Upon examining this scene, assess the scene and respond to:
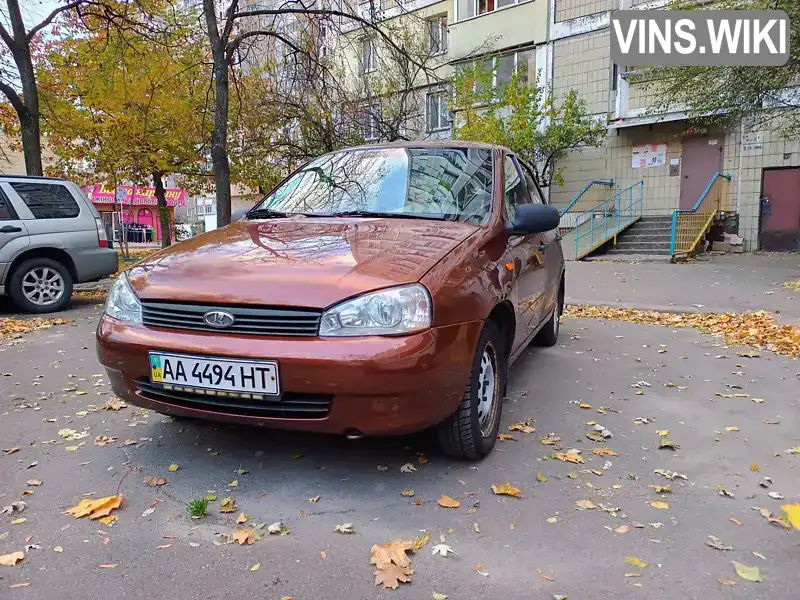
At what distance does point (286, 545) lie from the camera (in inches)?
91.5

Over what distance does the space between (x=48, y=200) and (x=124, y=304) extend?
20.4 ft

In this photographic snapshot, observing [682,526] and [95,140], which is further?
[95,140]

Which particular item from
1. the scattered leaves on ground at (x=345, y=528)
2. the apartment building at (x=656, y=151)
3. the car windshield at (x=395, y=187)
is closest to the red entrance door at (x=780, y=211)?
the apartment building at (x=656, y=151)

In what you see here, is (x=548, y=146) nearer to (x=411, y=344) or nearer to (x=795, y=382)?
(x=795, y=382)

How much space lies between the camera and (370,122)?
17.2m

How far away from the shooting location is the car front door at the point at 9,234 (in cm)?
745

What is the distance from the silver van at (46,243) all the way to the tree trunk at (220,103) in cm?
181

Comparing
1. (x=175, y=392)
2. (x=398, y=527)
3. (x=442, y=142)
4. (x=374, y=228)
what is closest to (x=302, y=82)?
(x=442, y=142)

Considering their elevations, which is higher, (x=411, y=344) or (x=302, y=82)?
(x=302, y=82)

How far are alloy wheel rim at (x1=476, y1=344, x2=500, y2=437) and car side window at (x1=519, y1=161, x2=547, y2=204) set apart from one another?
2.00m

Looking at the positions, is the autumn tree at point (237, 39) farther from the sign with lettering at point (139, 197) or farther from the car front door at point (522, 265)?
the sign with lettering at point (139, 197)

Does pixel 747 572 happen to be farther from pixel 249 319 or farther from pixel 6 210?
pixel 6 210

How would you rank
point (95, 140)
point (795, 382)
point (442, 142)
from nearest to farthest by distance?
point (442, 142) < point (795, 382) < point (95, 140)

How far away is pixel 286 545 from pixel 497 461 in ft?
4.05
